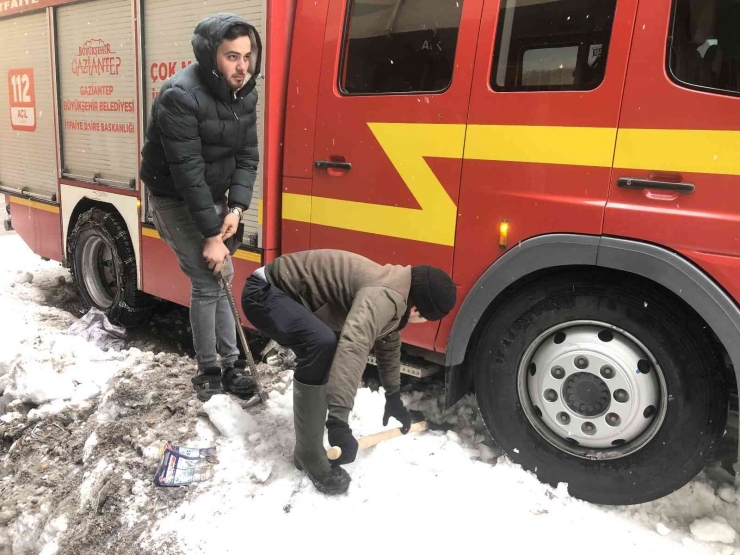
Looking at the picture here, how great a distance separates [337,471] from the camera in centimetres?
251

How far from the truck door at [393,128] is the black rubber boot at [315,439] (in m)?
0.80

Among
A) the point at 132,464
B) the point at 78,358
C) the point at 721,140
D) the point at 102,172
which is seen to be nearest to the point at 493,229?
the point at 721,140

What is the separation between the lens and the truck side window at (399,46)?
2830 millimetres

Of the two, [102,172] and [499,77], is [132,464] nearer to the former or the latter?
[499,77]

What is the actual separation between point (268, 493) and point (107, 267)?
351cm

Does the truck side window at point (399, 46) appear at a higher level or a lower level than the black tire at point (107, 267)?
higher

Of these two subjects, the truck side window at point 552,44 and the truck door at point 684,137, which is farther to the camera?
the truck side window at point 552,44

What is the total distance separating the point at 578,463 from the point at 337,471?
106cm

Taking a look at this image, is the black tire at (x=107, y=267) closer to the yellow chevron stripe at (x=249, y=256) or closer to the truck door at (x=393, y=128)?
the yellow chevron stripe at (x=249, y=256)

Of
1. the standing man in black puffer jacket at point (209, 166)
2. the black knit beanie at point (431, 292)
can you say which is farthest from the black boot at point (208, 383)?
the black knit beanie at point (431, 292)

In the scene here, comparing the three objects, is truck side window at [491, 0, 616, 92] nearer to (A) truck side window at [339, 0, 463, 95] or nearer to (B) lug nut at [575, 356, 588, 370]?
(A) truck side window at [339, 0, 463, 95]

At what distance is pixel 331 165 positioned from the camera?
321 centimetres

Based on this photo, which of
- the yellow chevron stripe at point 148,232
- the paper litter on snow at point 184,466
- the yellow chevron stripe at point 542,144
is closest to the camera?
the yellow chevron stripe at point 542,144

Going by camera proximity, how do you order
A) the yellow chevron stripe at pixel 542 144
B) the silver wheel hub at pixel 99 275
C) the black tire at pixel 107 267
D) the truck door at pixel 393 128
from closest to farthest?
Answer: the yellow chevron stripe at pixel 542 144
the truck door at pixel 393 128
the black tire at pixel 107 267
the silver wheel hub at pixel 99 275
